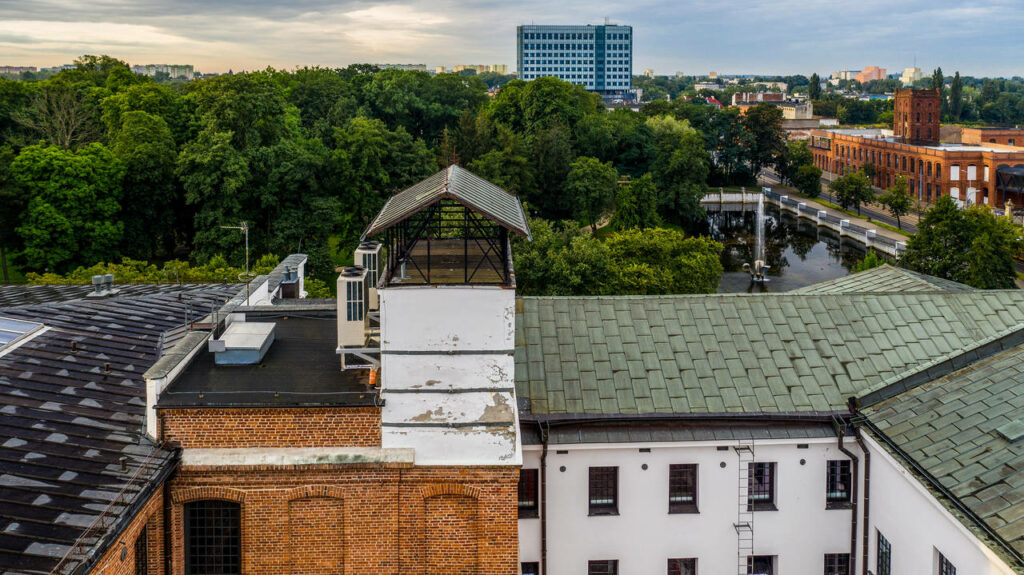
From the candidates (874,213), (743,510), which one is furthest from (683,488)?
(874,213)

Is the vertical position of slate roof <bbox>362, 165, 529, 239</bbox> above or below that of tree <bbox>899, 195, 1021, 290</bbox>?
above

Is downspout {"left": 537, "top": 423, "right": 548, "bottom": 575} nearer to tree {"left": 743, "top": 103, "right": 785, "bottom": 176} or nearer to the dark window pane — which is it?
the dark window pane

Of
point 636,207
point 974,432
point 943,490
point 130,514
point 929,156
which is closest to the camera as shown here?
point 130,514

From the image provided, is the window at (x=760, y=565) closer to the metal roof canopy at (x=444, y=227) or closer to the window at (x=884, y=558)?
the window at (x=884, y=558)

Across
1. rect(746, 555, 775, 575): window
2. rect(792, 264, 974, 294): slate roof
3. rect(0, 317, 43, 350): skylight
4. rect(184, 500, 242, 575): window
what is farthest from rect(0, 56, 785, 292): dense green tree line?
rect(184, 500, 242, 575): window

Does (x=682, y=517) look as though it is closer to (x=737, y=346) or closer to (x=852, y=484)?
(x=852, y=484)

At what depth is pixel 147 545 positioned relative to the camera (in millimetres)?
13508

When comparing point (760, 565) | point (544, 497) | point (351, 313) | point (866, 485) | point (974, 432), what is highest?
point (351, 313)

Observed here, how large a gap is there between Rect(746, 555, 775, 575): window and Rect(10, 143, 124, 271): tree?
41.9m

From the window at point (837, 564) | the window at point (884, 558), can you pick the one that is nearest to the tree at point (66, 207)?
the window at point (837, 564)

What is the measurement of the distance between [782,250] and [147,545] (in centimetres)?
7204

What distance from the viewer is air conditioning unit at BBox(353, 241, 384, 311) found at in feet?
56.1

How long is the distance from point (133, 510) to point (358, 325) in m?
4.60

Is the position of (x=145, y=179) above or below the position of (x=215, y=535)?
above
